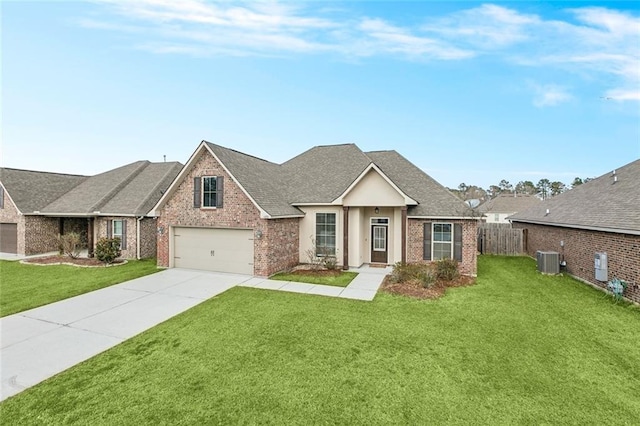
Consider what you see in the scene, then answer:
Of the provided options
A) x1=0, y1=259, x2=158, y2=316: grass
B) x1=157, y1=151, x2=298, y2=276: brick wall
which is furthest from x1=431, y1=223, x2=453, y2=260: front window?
x1=0, y1=259, x2=158, y2=316: grass

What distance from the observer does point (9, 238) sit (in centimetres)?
1812

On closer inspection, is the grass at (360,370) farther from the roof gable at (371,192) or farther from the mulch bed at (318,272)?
the roof gable at (371,192)

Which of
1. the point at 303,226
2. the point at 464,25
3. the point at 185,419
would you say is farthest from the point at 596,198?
the point at 185,419

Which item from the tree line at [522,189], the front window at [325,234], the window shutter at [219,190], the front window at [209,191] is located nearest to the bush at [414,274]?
the front window at [325,234]

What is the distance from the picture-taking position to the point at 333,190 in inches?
586

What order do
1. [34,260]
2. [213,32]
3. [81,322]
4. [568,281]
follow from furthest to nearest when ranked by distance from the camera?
[34,260] < [213,32] < [568,281] < [81,322]

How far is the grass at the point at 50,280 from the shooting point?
9.07m

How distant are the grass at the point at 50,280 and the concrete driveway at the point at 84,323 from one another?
28.9 inches

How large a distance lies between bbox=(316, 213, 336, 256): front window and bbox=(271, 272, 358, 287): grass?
1781 millimetres

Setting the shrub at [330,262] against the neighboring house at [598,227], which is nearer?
the neighboring house at [598,227]

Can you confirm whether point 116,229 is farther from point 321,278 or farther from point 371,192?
Result: point 371,192

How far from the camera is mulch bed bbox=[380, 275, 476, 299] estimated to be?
9.68m

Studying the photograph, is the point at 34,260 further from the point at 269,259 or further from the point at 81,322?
the point at 269,259

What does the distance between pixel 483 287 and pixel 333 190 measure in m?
7.81
